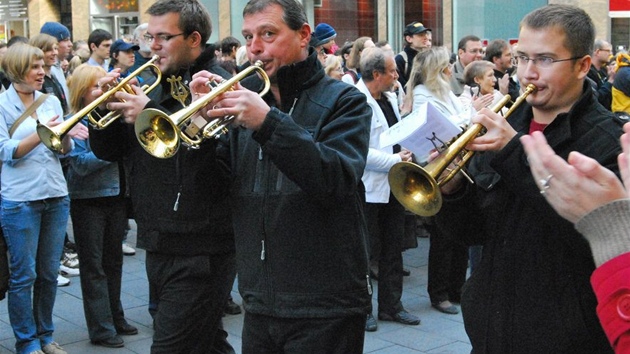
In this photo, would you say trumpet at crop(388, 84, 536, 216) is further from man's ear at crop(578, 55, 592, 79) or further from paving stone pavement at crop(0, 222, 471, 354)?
paving stone pavement at crop(0, 222, 471, 354)

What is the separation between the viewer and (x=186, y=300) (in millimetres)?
4238

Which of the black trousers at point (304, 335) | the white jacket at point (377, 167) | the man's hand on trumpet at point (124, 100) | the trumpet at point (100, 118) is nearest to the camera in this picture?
the black trousers at point (304, 335)

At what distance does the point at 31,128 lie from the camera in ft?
19.3

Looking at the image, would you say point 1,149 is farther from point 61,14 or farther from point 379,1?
point 61,14

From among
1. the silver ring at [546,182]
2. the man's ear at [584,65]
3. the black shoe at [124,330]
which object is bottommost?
the black shoe at [124,330]

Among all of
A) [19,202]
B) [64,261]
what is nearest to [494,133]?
[19,202]

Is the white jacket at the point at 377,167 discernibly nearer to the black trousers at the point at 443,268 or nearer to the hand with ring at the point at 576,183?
the black trousers at the point at 443,268

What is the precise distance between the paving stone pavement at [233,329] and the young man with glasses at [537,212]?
311 cm

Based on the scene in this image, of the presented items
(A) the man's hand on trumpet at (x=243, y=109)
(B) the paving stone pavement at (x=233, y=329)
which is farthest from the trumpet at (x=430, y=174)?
(B) the paving stone pavement at (x=233, y=329)

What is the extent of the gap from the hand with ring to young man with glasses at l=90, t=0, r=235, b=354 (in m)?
2.30

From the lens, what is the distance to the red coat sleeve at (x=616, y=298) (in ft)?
5.75

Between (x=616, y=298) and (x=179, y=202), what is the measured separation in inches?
110

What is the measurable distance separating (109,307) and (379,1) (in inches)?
569

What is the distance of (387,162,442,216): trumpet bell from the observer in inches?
126
